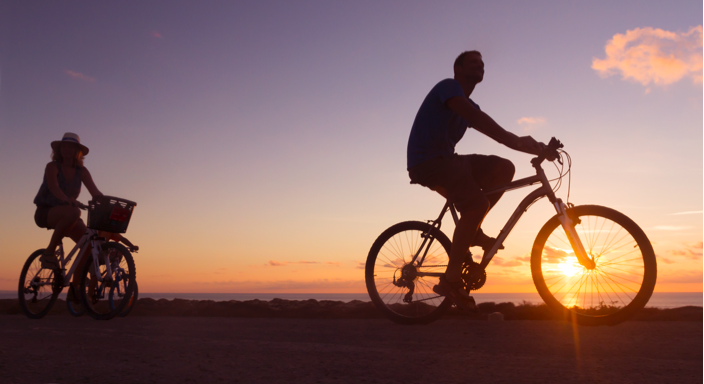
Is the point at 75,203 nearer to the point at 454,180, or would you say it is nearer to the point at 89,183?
the point at 89,183

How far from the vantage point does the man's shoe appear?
13.4 feet

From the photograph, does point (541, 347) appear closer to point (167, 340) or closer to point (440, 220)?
point (440, 220)

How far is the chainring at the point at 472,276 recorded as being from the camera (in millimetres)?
4273

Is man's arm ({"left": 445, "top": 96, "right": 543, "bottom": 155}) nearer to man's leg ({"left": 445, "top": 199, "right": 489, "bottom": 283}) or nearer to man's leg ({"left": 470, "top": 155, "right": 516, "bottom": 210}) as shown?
man's leg ({"left": 470, "top": 155, "right": 516, "bottom": 210})

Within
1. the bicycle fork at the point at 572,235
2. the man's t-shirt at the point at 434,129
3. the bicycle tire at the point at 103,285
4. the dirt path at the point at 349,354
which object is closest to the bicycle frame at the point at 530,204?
the bicycle fork at the point at 572,235

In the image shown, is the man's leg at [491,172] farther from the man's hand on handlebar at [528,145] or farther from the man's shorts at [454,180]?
the man's hand on handlebar at [528,145]

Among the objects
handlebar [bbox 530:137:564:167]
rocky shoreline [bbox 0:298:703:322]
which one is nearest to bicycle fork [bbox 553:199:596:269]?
handlebar [bbox 530:137:564:167]

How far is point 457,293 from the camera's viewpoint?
4172mm

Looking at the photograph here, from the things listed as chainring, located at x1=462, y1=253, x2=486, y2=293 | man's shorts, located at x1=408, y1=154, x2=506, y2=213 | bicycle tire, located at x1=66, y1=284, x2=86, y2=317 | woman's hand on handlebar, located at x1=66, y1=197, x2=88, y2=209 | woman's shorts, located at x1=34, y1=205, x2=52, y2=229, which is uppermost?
woman's hand on handlebar, located at x1=66, y1=197, x2=88, y2=209

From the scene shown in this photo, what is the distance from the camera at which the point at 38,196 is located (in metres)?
6.59

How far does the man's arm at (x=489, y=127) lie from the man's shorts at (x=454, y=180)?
36 cm

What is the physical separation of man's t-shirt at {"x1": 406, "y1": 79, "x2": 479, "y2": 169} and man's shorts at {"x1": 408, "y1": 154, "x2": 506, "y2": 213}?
0.19 feet

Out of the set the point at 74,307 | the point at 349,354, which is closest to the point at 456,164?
the point at 349,354

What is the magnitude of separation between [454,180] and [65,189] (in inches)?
207
